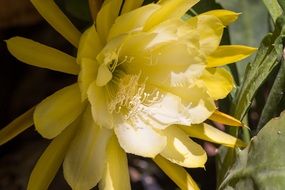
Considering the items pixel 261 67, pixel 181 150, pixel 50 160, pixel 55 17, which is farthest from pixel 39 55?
pixel 261 67

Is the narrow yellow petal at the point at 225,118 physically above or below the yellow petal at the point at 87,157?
below

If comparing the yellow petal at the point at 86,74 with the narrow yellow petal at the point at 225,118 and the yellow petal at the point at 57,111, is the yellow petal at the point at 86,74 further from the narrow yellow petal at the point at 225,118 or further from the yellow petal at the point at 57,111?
the narrow yellow petal at the point at 225,118

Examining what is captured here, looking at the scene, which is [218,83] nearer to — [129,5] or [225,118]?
[225,118]

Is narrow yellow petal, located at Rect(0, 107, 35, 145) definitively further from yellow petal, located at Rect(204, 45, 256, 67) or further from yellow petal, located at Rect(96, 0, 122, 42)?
yellow petal, located at Rect(204, 45, 256, 67)

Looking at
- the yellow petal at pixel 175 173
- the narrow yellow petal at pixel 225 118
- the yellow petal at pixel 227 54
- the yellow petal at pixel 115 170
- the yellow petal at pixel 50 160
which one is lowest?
the yellow petal at pixel 175 173

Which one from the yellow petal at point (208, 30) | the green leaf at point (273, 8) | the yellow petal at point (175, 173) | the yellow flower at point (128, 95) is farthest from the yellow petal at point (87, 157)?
the green leaf at point (273, 8)

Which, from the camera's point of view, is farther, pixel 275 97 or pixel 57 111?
pixel 275 97
